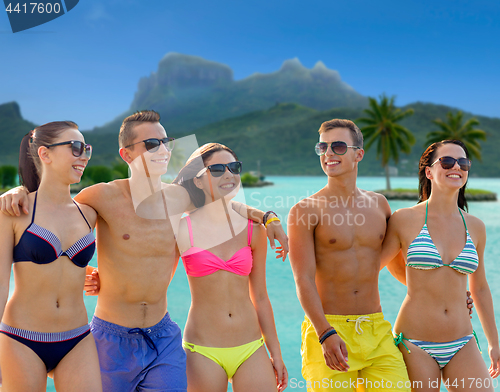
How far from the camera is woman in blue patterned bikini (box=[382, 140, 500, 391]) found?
331cm

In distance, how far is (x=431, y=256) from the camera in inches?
132

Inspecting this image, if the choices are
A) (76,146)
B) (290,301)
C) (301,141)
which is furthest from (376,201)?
(301,141)

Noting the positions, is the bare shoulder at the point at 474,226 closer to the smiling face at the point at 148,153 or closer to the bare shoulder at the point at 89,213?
the smiling face at the point at 148,153

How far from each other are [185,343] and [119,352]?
20.1 inches

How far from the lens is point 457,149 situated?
355cm

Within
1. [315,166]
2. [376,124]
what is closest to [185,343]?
[376,124]

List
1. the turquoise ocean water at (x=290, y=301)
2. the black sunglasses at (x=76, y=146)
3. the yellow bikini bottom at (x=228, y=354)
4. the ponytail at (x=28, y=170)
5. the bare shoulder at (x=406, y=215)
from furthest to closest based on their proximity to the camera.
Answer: the turquoise ocean water at (x=290, y=301) < the bare shoulder at (x=406, y=215) < the yellow bikini bottom at (x=228, y=354) < the ponytail at (x=28, y=170) < the black sunglasses at (x=76, y=146)

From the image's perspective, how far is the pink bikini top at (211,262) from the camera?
3236mm

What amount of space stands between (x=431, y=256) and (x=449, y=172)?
29.9 inches

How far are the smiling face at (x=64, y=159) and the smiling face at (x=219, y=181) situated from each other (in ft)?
3.18

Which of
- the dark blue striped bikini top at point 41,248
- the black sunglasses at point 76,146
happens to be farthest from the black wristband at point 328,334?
the black sunglasses at point 76,146

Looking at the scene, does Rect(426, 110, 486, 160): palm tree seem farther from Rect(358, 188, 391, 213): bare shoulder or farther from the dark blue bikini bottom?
the dark blue bikini bottom

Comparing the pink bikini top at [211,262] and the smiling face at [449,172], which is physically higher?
the smiling face at [449,172]

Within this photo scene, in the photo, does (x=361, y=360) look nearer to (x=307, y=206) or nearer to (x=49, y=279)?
(x=307, y=206)
